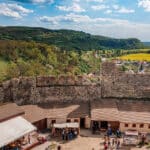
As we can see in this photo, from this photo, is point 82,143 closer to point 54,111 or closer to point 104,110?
point 104,110

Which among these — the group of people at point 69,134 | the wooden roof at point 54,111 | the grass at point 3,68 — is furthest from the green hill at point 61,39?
the group of people at point 69,134

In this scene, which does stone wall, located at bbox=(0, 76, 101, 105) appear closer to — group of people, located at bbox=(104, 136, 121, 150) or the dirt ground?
the dirt ground

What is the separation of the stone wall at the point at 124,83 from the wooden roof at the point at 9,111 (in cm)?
975

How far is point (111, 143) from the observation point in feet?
102

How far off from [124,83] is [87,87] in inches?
155

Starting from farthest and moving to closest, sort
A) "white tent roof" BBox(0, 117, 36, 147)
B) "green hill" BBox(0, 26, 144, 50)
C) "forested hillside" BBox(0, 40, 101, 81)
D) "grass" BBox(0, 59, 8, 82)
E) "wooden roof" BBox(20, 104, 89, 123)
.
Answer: "green hill" BBox(0, 26, 144, 50)
"forested hillside" BBox(0, 40, 101, 81)
"grass" BBox(0, 59, 8, 82)
"wooden roof" BBox(20, 104, 89, 123)
"white tent roof" BBox(0, 117, 36, 147)

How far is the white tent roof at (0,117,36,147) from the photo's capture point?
27359 mm

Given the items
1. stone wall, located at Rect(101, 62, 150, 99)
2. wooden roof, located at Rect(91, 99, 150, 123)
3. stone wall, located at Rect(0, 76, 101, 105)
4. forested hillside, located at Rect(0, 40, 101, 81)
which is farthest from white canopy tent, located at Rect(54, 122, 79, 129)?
forested hillside, located at Rect(0, 40, 101, 81)

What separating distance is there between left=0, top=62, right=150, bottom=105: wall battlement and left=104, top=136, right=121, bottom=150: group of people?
6593mm

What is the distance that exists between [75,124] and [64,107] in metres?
3.18

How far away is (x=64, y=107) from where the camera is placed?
1395 inches

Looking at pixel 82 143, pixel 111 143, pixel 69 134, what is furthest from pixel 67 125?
pixel 111 143

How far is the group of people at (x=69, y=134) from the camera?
3167 cm

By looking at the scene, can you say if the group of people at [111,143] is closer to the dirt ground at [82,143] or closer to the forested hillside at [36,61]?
the dirt ground at [82,143]
